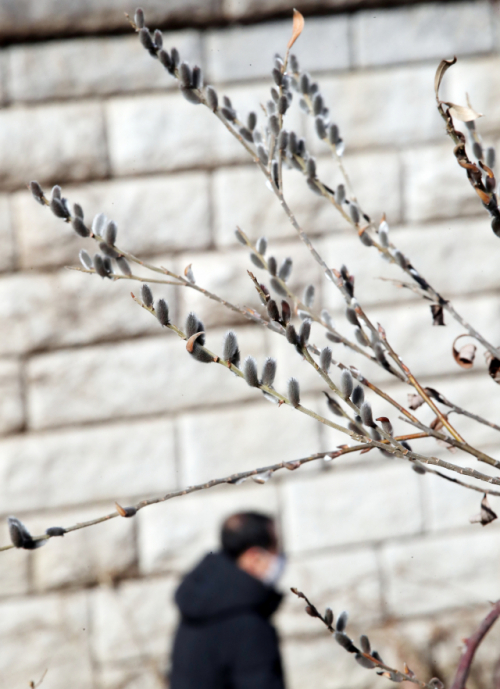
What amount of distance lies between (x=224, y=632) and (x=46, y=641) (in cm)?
58

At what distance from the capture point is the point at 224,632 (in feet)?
6.64

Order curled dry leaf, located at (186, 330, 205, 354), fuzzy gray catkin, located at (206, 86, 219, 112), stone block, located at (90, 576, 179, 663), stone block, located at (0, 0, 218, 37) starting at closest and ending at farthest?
curled dry leaf, located at (186, 330, 205, 354)
fuzzy gray catkin, located at (206, 86, 219, 112)
stone block, located at (0, 0, 218, 37)
stone block, located at (90, 576, 179, 663)

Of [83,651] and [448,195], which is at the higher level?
[448,195]

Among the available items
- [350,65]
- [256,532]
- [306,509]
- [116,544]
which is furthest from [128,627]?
[350,65]

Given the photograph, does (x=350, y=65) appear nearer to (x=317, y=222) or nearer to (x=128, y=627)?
(x=317, y=222)

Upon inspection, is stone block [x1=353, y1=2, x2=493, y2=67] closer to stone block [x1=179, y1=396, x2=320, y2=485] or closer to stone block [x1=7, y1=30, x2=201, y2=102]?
stone block [x1=7, y1=30, x2=201, y2=102]

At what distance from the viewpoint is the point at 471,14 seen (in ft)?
6.53

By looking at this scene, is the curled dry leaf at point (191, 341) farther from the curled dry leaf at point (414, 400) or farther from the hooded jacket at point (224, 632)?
the hooded jacket at point (224, 632)

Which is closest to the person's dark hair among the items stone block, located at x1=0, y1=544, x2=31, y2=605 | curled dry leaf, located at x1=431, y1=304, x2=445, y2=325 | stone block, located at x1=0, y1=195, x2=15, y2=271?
stone block, located at x1=0, y1=544, x2=31, y2=605

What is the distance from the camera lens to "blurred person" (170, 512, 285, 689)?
1943mm

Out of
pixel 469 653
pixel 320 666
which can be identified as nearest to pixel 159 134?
pixel 469 653

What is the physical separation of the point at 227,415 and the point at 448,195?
1.02m

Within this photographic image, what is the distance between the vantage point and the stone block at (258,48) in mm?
1938

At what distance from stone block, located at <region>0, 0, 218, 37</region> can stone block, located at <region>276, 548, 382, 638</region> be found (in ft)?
5.87
